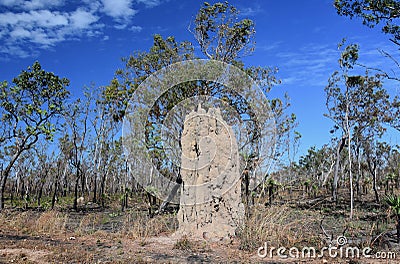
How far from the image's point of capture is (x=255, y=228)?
7477 mm

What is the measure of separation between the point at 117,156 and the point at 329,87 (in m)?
16.6

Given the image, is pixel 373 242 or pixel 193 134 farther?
pixel 193 134

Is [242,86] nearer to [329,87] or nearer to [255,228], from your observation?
[329,87]

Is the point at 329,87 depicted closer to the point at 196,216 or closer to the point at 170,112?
the point at 170,112

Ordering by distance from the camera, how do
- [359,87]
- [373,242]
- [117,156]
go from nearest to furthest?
[373,242] → [359,87] → [117,156]

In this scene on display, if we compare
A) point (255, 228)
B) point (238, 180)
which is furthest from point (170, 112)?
point (255, 228)

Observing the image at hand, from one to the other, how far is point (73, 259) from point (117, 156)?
22.1 metres

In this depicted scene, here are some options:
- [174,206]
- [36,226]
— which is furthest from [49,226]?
[174,206]

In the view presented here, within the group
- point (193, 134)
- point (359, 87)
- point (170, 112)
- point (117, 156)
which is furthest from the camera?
point (117, 156)

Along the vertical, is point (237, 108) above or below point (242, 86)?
below

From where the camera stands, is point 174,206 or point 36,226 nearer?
point 36,226

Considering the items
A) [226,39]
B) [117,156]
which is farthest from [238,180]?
[117,156]

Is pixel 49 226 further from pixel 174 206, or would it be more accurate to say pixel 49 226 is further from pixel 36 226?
pixel 174 206

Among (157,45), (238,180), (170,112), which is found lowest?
(238,180)
